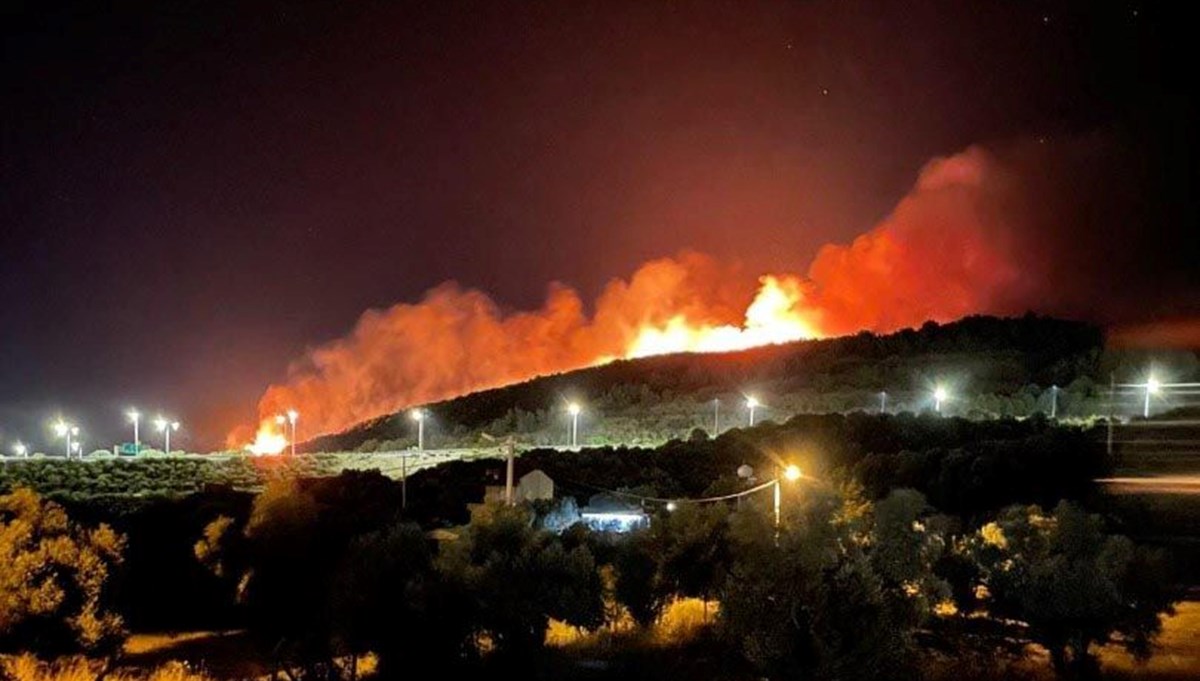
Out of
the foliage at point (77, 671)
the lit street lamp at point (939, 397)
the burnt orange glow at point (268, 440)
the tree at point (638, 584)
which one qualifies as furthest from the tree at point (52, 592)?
the burnt orange glow at point (268, 440)

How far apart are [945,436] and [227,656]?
27.0 m

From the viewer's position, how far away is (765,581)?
1155 centimetres

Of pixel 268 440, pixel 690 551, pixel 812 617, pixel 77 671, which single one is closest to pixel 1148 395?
pixel 690 551

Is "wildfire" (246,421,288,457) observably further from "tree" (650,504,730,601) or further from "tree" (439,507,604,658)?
"tree" (439,507,604,658)

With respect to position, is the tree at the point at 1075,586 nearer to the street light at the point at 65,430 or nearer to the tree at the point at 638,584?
the tree at the point at 638,584

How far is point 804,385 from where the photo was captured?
63.6 m

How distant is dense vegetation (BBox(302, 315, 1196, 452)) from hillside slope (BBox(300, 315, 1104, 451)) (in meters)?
0.12

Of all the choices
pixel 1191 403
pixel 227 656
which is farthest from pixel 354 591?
pixel 1191 403

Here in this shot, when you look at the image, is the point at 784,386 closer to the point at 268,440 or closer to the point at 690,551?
the point at 268,440

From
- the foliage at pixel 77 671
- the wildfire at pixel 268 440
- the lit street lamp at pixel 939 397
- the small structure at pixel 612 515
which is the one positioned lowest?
the foliage at pixel 77 671

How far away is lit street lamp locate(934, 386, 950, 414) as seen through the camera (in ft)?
158

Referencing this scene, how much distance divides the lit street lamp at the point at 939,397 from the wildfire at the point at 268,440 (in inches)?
1289

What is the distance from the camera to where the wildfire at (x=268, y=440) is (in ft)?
187

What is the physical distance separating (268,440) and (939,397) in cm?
3569
